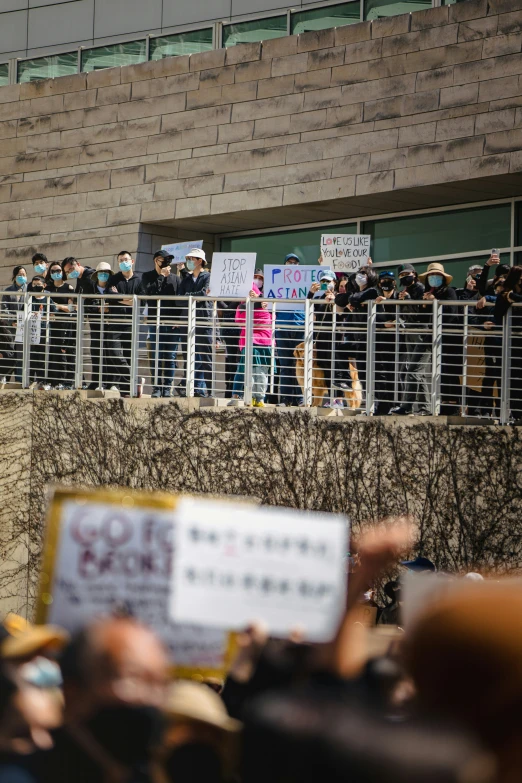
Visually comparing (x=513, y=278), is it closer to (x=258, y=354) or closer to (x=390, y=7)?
(x=258, y=354)

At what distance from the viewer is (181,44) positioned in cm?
2223

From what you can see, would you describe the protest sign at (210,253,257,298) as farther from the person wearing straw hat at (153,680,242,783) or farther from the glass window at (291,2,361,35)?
the person wearing straw hat at (153,680,242,783)

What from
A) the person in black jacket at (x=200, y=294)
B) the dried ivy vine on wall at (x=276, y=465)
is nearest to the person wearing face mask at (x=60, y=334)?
the dried ivy vine on wall at (x=276, y=465)

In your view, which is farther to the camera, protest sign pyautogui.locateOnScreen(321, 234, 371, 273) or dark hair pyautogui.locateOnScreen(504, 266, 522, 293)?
protest sign pyautogui.locateOnScreen(321, 234, 371, 273)

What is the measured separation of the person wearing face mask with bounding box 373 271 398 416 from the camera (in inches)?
583

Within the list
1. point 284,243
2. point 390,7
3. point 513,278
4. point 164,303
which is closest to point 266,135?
point 284,243

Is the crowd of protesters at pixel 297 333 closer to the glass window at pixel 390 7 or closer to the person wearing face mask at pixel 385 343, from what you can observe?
the person wearing face mask at pixel 385 343

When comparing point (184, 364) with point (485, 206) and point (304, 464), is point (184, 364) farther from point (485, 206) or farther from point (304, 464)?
point (485, 206)

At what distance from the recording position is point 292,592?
347 cm

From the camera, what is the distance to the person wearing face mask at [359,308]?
1481 cm

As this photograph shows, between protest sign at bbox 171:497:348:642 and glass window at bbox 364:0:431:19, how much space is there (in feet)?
55.5

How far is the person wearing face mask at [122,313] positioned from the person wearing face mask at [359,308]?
2.80m

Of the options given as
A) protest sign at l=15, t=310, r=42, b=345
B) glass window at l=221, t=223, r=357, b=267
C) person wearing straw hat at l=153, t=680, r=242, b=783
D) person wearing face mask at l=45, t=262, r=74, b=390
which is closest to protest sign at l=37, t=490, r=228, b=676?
person wearing straw hat at l=153, t=680, r=242, b=783

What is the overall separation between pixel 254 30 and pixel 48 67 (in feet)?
14.4
